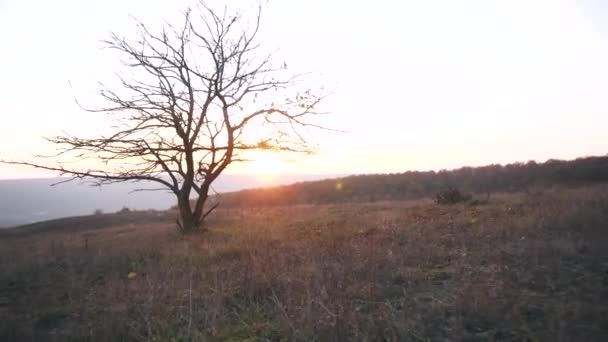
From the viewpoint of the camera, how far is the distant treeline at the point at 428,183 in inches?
969

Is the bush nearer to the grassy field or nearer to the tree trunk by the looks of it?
the grassy field

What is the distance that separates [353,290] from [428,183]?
26.5 m

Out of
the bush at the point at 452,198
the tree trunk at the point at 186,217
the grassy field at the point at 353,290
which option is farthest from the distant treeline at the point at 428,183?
the grassy field at the point at 353,290

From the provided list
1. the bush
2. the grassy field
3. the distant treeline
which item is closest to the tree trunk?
the grassy field

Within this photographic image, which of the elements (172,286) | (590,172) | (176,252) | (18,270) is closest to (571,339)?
(172,286)

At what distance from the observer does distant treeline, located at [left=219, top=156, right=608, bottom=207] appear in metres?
24.6

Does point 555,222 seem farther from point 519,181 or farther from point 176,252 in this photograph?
point 519,181

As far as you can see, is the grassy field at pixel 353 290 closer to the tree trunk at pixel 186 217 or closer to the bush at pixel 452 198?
the tree trunk at pixel 186 217

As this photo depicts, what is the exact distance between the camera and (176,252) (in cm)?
932

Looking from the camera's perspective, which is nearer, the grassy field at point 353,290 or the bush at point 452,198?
the grassy field at point 353,290

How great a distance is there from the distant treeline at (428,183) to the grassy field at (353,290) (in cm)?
1719

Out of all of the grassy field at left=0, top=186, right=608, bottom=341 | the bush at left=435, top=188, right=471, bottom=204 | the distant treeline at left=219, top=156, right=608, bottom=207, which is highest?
the distant treeline at left=219, top=156, right=608, bottom=207

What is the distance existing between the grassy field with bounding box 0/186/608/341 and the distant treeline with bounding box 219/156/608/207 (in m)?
17.2

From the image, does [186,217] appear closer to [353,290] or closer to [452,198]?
[452,198]
